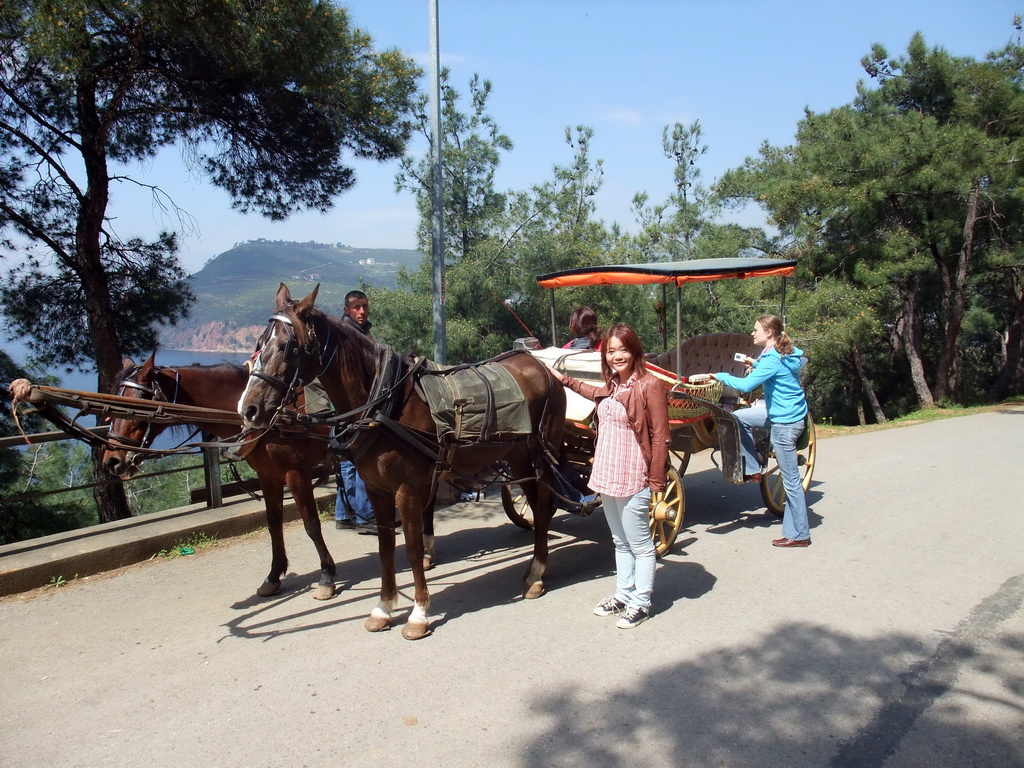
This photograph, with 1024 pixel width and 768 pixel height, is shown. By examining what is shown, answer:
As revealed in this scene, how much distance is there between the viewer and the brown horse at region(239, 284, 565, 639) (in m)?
3.79

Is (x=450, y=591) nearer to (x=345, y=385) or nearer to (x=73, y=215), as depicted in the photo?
(x=345, y=385)

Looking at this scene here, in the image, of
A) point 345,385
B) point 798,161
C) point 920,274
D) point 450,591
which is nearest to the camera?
point 345,385

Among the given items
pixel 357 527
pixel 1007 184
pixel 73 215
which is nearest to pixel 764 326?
pixel 357 527

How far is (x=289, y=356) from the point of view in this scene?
3793 millimetres

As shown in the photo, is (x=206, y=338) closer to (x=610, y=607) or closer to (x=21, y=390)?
(x=21, y=390)

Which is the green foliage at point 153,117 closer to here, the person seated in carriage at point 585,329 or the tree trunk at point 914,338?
the person seated in carriage at point 585,329

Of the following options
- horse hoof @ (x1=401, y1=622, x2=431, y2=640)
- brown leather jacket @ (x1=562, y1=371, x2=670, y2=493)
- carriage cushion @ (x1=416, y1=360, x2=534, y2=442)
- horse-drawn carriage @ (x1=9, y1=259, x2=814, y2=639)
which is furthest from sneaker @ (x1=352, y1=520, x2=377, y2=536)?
brown leather jacket @ (x1=562, y1=371, x2=670, y2=493)

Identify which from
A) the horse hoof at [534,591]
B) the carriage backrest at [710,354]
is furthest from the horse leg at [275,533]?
the carriage backrest at [710,354]

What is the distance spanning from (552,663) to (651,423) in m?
1.52

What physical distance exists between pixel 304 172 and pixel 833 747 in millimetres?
9263

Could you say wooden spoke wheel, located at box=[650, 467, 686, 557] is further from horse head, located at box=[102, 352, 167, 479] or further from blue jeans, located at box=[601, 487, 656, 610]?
horse head, located at box=[102, 352, 167, 479]

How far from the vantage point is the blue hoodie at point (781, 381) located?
5.84 m

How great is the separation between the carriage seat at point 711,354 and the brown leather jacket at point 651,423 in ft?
11.1

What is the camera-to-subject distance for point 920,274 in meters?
19.8
